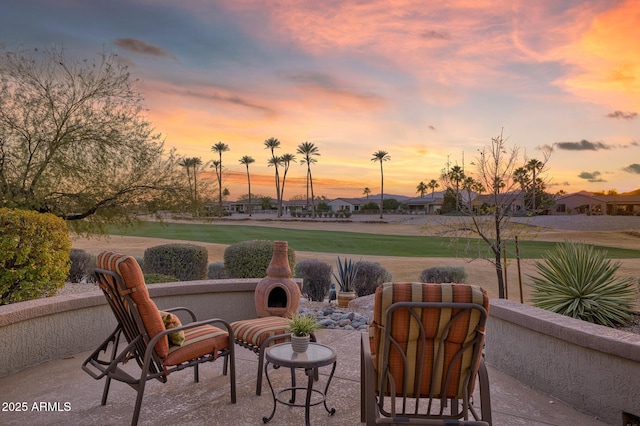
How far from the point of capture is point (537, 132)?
526 inches

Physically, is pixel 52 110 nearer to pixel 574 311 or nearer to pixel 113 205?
pixel 113 205

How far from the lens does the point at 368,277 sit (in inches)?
477

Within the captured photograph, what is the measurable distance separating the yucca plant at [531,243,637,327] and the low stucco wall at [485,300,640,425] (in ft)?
4.49

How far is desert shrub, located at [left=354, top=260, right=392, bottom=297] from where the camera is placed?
475 inches

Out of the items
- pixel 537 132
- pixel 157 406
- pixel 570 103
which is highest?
pixel 570 103

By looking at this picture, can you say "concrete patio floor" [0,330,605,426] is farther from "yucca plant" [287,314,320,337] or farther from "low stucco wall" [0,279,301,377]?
"yucca plant" [287,314,320,337]

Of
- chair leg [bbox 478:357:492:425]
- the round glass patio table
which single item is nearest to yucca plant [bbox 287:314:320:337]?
the round glass patio table

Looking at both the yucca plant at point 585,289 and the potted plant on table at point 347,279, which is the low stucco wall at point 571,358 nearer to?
the yucca plant at point 585,289

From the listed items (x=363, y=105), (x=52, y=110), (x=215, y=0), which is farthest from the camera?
(x=363, y=105)

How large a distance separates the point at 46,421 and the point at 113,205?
9276mm

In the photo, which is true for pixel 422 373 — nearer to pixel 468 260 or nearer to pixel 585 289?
pixel 585 289

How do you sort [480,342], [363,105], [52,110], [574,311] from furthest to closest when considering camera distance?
[363,105] < [52,110] < [574,311] < [480,342]

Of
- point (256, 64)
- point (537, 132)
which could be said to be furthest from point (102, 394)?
point (537, 132)

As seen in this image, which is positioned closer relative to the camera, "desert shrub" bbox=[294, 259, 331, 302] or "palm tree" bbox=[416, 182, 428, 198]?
"desert shrub" bbox=[294, 259, 331, 302]
